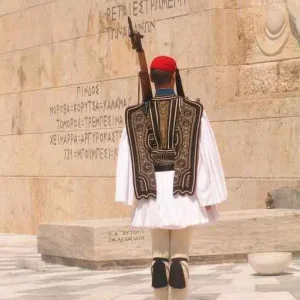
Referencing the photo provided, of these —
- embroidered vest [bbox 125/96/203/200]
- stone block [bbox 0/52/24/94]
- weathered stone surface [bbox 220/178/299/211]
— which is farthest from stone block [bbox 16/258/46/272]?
stone block [bbox 0/52/24/94]

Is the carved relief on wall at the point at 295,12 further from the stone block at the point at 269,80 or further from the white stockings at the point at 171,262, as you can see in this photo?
the white stockings at the point at 171,262

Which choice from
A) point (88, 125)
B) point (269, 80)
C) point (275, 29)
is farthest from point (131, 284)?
point (88, 125)

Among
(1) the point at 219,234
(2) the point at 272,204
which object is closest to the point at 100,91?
(2) the point at 272,204

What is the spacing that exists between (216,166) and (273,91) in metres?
7.12

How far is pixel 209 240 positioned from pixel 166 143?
3.99m

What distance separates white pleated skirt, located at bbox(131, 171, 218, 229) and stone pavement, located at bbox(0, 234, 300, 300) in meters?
1.67

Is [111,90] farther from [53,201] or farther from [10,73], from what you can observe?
[10,73]

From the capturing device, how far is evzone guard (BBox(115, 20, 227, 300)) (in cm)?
670

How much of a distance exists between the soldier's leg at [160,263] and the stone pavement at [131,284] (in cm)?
153

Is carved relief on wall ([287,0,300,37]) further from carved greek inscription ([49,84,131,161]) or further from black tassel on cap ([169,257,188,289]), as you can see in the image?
black tassel on cap ([169,257,188,289])

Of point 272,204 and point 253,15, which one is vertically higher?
point 253,15

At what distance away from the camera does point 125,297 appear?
27.8 ft

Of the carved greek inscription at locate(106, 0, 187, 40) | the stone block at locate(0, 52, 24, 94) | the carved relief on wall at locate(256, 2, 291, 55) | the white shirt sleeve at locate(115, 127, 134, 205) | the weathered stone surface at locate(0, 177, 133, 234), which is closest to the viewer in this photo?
the white shirt sleeve at locate(115, 127, 134, 205)

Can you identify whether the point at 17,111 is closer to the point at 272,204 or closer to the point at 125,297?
the point at 272,204
